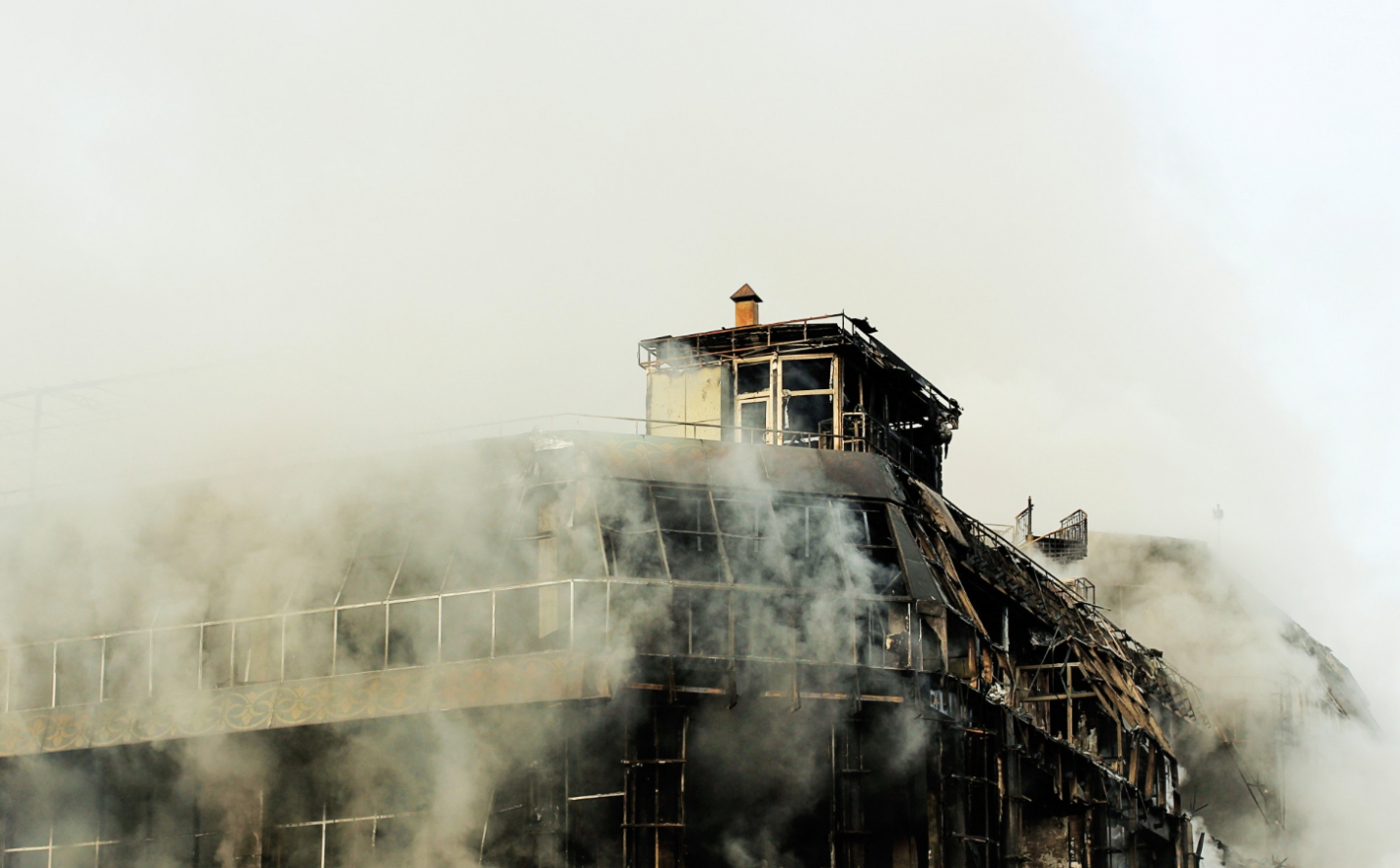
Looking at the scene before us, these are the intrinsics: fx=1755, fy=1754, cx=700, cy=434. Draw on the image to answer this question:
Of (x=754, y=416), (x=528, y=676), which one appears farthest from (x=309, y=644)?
(x=754, y=416)

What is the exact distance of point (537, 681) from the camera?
2912 centimetres

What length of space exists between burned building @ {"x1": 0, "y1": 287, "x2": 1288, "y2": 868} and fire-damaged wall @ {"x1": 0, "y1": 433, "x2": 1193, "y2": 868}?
0.05 m

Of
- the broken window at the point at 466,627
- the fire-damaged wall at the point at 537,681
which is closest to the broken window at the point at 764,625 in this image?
→ the fire-damaged wall at the point at 537,681

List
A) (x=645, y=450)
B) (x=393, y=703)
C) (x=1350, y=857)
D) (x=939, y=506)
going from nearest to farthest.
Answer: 1. (x=393, y=703)
2. (x=645, y=450)
3. (x=939, y=506)
4. (x=1350, y=857)

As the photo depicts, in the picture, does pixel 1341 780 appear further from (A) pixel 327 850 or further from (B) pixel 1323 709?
(A) pixel 327 850

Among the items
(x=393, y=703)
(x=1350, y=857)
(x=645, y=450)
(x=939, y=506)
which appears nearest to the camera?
(x=393, y=703)

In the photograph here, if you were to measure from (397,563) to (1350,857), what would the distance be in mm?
33724

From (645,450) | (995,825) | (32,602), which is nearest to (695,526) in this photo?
(645,450)

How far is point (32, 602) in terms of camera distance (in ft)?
110

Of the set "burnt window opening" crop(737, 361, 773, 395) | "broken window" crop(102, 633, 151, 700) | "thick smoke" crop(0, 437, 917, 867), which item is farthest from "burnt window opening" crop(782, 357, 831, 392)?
"broken window" crop(102, 633, 151, 700)

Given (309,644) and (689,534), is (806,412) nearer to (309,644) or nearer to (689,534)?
(689,534)

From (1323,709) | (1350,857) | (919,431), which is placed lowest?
(1350,857)

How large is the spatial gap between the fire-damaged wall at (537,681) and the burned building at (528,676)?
50mm

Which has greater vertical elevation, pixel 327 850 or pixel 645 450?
pixel 645 450
